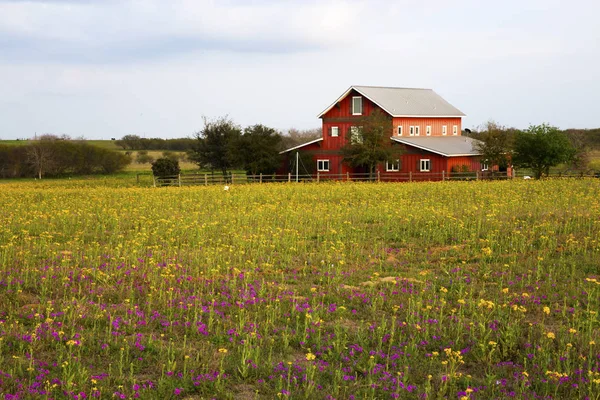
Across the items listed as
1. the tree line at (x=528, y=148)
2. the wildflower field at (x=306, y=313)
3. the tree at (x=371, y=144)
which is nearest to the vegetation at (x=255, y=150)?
the tree at (x=371, y=144)

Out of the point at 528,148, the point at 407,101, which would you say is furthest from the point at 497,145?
the point at 407,101

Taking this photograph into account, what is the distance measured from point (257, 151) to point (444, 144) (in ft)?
55.3

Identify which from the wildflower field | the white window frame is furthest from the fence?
the wildflower field

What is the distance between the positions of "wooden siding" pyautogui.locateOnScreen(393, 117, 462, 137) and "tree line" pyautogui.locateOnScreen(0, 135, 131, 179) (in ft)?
115

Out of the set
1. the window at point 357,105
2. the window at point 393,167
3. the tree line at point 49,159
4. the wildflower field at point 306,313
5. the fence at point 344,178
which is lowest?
the wildflower field at point 306,313

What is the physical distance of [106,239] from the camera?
16875 mm

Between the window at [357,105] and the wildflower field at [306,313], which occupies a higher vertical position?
the window at [357,105]

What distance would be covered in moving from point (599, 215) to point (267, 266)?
1127cm

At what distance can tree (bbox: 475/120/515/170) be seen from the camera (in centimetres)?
5325

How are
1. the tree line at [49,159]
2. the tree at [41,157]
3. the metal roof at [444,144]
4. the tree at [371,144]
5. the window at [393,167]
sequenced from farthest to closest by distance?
the tree line at [49,159] → the tree at [41,157] → the window at [393,167] → the tree at [371,144] → the metal roof at [444,144]

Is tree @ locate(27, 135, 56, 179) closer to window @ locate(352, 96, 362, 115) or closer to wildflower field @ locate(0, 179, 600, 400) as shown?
window @ locate(352, 96, 362, 115)

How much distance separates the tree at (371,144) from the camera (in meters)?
53.8

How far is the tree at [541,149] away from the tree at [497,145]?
1.03 meters

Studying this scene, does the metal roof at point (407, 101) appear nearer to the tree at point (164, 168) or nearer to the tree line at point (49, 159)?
the tree at point (164, 168)
